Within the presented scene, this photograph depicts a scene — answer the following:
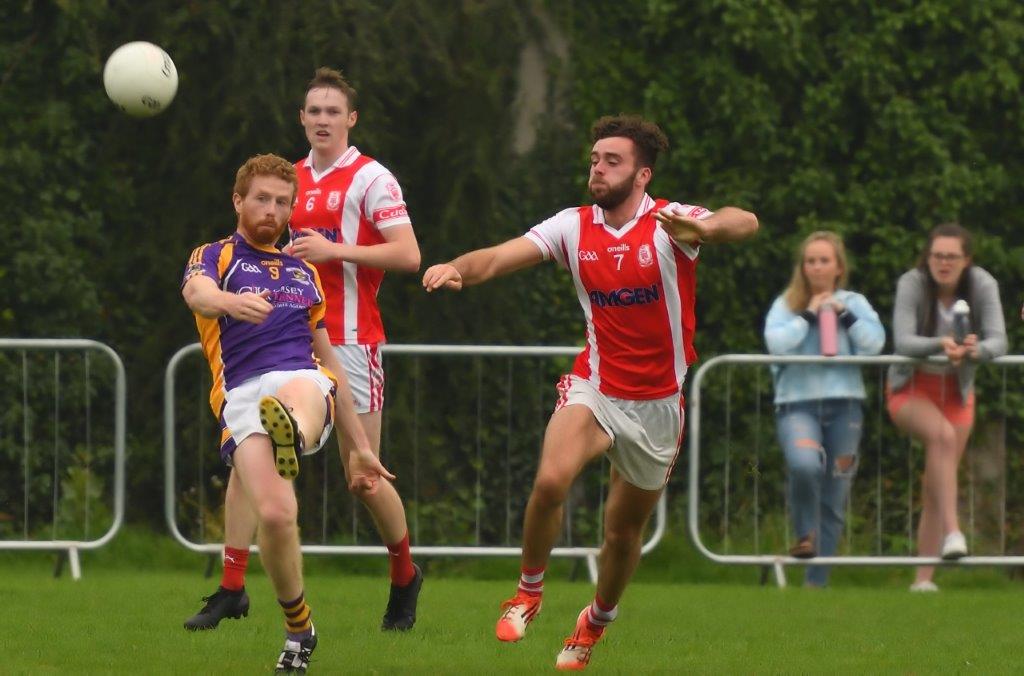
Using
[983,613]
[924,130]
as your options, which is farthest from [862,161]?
[983,613]

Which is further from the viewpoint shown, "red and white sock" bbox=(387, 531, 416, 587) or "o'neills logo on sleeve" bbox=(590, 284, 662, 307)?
"red and white sock" bbox=(387, 531, 416, 587)

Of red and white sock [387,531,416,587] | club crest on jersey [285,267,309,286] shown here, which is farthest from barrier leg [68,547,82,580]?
club crest on jersey [285,267,309,286]

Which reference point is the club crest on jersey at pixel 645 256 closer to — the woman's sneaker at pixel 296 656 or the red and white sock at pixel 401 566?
the red and white sock at pixel 401 566

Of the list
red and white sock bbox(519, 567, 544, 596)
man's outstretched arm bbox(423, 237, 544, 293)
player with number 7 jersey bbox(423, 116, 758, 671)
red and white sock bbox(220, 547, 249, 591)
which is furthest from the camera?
red and white sock bbox(220, 547, 249, 591)

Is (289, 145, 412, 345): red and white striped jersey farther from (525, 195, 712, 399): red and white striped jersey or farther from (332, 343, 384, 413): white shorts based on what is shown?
(525, 195, 712, 399): red and white striped jersey

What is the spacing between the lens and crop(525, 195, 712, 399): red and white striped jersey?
7078mm

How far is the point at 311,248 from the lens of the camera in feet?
23.7

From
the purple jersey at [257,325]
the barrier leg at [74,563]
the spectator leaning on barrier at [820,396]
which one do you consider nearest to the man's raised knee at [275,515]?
the purple jersey at [257,325]

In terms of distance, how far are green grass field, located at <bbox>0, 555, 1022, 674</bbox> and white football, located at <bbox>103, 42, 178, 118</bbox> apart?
2268 millimetres

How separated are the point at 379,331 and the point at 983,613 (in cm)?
324

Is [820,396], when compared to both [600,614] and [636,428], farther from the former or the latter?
[600,614]

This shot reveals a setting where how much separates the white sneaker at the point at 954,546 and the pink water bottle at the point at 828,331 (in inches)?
46.3

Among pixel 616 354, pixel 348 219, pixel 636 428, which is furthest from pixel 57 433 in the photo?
pixel 636 428

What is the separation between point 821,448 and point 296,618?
187 inches
